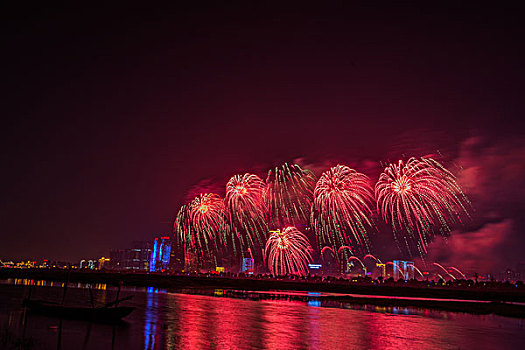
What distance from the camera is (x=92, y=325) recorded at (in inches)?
1096

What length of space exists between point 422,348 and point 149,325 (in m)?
17.6

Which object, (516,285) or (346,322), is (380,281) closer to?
(516,285)

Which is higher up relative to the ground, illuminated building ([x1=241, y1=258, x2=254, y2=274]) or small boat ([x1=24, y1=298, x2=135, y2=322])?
illuminated building ([x1=241, y1=258, x2=254, y2=274])

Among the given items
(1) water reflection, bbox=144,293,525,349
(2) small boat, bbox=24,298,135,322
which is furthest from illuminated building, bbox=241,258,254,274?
(2) small boat, bbox=24,298,135,322

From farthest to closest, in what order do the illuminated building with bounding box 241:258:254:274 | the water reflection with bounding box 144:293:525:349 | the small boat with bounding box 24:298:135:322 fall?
the illuminated building with bounding box 241:258:254:274, the small boat with bounding box 24:298:135:322, the water reflection with bounding box 144:293:525:349

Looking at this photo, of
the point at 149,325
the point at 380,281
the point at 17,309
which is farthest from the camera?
the point at 380,281

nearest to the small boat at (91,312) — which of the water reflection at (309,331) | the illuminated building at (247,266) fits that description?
the water reflection at (309,331)

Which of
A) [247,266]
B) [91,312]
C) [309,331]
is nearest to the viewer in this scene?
[309,331]

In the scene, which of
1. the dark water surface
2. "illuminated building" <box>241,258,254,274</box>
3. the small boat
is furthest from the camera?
"illuminated building" <box>241,258,254,274</box>

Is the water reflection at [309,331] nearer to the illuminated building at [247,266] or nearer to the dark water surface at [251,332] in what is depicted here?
the dark water surface at [251,332]

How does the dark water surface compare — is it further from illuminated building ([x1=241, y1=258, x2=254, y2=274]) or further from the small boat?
illuminated building ([x1=241, y1=258, x2=254, y2=274])

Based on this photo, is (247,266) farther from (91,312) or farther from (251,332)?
(251,332)

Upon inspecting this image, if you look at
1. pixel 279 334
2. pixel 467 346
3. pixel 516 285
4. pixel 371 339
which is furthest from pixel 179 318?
pixel 516 285

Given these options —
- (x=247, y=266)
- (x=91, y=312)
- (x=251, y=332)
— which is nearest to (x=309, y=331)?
(x=251, y=332)
